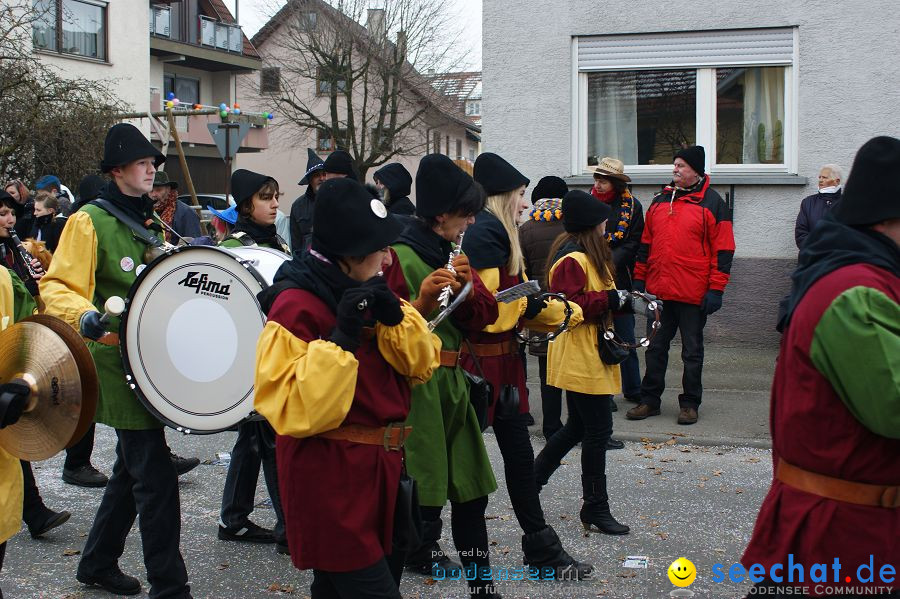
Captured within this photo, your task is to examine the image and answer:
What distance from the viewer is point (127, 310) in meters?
4.46

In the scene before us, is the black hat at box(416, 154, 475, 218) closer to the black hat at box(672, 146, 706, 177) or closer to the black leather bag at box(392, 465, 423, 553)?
the black leather bag at box(392, 465, 423, 553)

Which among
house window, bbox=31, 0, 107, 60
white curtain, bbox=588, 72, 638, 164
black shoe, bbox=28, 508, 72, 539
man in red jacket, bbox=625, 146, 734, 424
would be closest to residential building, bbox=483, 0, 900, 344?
white curtain, bbox=588, 72, 638, 164

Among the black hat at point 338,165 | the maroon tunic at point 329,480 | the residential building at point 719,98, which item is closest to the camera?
the maroon tunic at point 329,480

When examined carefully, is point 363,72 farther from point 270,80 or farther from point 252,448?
point 252,448

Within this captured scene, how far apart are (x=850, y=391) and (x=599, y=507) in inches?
119

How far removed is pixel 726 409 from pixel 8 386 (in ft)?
21.3

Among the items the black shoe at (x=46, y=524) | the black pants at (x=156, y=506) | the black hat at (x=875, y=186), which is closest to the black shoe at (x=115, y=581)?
the black pants at (x=156, y=506)

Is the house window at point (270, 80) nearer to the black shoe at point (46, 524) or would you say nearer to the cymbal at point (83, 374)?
the black shoe at point (46, 524)

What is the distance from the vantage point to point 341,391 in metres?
3.06

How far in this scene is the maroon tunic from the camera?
3.20 metres

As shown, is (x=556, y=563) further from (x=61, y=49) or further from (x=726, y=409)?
(x=61, y=49)

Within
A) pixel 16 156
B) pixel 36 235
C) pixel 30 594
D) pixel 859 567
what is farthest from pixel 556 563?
pixel 16 156

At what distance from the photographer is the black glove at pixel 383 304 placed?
3160 millimetres

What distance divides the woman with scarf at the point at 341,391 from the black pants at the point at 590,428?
96.2 inches
